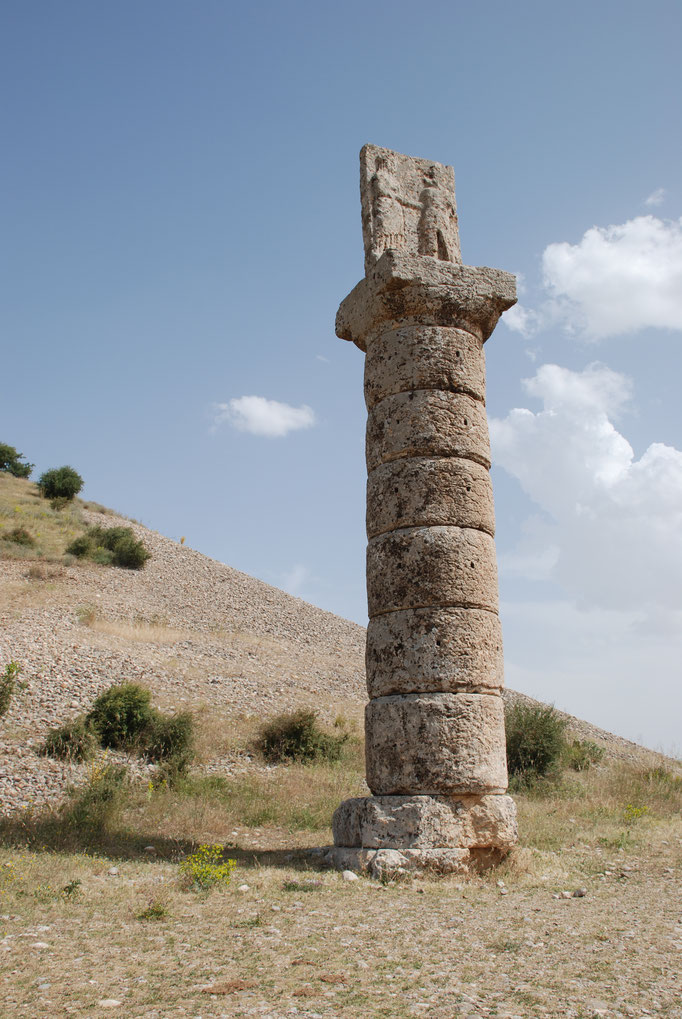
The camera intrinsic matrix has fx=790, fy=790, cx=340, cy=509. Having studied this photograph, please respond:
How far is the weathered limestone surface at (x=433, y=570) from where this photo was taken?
285 inches

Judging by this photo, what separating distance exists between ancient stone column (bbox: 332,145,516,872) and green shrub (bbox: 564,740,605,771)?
764 cm

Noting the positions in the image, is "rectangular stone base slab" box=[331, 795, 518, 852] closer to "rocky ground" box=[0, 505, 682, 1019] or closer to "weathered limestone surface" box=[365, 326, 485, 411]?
"rocky ground" box=[0, 505, 682, 1019]

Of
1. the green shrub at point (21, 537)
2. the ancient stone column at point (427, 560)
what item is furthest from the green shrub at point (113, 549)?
the ancient stone column at point (427, 560)

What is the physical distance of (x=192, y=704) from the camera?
525 inches

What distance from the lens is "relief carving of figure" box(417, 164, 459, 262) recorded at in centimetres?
874

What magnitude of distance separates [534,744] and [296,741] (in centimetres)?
386

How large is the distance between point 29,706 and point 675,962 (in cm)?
1004

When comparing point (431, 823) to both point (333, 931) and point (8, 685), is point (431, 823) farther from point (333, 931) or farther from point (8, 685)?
point (8, 685)

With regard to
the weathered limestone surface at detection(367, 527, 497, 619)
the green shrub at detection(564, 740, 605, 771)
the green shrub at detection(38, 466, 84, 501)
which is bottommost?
the green shrub at detection(564, 740, 605, 771)

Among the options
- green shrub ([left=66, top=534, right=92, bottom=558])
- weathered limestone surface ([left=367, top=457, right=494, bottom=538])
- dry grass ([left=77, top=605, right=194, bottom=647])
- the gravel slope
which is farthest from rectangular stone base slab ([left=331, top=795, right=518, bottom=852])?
green shrub ([left=66, top=534, right=92, bottom=558])

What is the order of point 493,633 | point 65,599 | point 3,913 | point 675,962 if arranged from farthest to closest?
point 65,599
point 493,633
point 3,913
point 675,962

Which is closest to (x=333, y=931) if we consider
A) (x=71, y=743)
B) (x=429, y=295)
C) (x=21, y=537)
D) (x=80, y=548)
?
(x=429, y=295)

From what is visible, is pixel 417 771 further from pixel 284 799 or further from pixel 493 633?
pixel 284 799

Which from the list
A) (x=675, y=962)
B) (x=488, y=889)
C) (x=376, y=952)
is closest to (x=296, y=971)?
(x=376, y=952)
